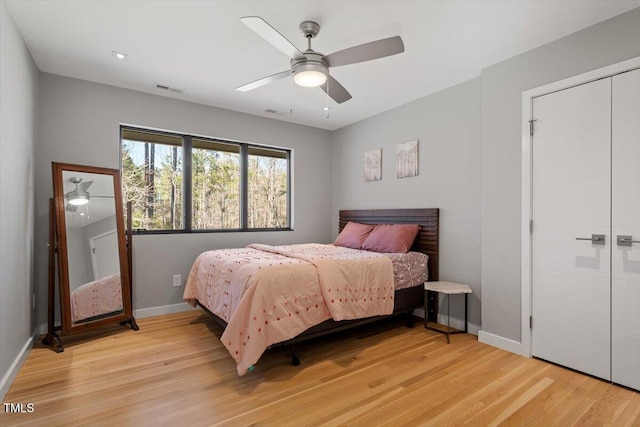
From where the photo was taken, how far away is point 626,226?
224cm

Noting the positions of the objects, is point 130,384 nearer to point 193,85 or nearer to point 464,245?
point 193,85

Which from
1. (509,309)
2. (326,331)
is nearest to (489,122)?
(509,309)

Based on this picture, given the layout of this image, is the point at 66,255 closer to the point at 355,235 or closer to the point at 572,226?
the point at 355,235

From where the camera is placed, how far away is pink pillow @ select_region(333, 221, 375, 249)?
13.4ft

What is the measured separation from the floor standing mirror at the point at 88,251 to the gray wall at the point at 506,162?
12.0 ft

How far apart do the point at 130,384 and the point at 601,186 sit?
12.2 feet

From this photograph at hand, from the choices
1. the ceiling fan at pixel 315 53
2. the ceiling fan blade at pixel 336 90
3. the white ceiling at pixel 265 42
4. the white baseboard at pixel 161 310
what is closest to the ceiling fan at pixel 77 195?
the white ceiling at pixel 265 42

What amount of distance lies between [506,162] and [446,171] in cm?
74

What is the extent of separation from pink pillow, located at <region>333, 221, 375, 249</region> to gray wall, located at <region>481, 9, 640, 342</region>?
4.73 feet

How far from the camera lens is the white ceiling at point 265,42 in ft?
7.18

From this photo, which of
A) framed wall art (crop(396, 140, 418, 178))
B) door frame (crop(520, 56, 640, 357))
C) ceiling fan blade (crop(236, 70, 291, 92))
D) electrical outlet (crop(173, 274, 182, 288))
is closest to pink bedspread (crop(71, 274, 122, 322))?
electrical outlet (crop(173, 274, 182, 288))

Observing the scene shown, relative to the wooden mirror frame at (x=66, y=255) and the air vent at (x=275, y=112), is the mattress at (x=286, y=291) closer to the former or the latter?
the wooden mirror frame at (x=66, y=255)

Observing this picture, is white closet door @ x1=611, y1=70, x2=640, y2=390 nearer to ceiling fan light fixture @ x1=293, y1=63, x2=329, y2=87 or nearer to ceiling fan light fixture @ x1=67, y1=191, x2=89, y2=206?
ceiling fan light fixture @ x1=293, y1=63, x2=329, y2=87

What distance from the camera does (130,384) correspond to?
7.36 feet
